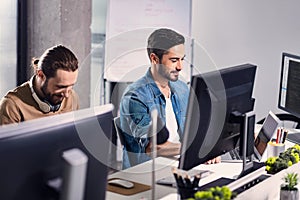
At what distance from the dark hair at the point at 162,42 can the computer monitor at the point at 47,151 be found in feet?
5.16

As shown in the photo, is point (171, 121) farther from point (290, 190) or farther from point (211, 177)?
point (290, 190)

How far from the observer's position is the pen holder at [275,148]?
278 centimetres

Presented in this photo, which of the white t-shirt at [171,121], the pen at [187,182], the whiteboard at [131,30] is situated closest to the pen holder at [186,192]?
the pen at [187,182]

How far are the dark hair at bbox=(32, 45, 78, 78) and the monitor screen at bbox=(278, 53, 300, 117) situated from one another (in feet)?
4.74

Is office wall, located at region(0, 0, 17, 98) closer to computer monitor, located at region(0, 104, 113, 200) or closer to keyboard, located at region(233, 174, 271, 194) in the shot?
keyboard, located at region(233, 174, 271, 194)

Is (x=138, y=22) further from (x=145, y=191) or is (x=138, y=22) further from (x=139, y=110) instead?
(x=145, y=191)

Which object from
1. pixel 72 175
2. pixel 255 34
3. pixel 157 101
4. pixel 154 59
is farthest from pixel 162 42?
pixel 72 175

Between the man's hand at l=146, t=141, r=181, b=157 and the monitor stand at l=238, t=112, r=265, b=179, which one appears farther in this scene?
the man's hand at l=146, t=141, r=181, b=157

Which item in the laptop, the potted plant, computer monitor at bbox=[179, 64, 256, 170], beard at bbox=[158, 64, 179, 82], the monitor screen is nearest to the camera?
computer monitor at bbox=[179, 64, 256, 170]

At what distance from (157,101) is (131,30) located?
1.56 metres

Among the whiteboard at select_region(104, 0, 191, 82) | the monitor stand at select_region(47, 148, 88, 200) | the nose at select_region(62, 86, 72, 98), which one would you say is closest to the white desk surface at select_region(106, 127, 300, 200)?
the nose at select_region(62, 86, 72, 98)

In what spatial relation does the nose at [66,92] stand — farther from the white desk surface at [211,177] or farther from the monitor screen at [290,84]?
the monitor screen at [290,84]

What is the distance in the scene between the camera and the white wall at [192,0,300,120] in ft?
15.7

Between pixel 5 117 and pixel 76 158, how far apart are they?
1.62 metres
